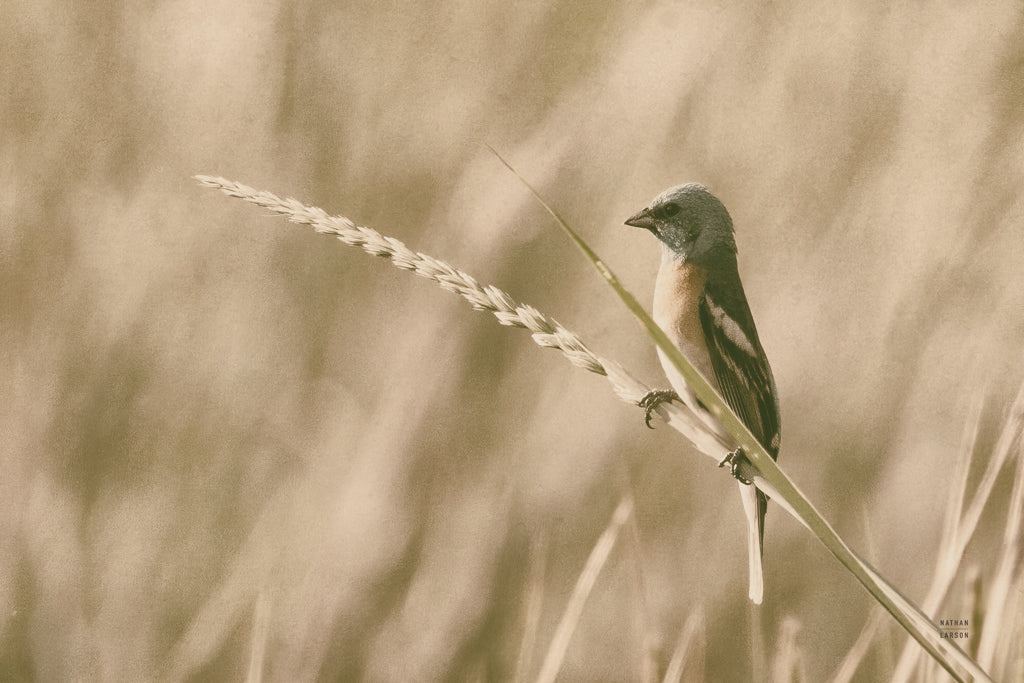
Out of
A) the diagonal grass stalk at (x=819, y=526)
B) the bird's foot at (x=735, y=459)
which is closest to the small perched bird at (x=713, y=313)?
the bird's foot at (x=735, y=459)

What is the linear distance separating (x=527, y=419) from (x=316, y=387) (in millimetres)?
366

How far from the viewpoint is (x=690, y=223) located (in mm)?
1279

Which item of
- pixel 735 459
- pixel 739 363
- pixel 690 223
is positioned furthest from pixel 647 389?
pixel 690 223

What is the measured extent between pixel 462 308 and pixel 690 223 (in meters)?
0.41

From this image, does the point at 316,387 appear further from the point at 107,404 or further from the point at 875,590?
the point at 875,590

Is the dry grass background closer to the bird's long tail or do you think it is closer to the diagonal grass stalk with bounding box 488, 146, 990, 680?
the bird's long tail

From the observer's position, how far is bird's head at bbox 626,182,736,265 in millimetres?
1256

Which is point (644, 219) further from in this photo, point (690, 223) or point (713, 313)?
point (713, 313)

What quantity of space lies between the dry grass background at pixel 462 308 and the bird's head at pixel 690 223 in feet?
0.24

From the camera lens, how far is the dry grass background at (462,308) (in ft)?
4.23

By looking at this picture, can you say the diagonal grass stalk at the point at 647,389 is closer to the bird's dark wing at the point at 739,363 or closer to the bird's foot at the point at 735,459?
the bird's foot at the point at 735,459

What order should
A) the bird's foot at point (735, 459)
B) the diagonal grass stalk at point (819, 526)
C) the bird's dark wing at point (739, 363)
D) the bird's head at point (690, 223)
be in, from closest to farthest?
the diagonal grass stalk at point (819, 526) < the bird's foot at point (735, 459) < the bird's dark wing at point (739, 363) < the bird's head at point (690, 223)

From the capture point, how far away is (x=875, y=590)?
555 mm

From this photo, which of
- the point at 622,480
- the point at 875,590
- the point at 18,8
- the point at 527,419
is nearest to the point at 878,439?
the point at 622,480
